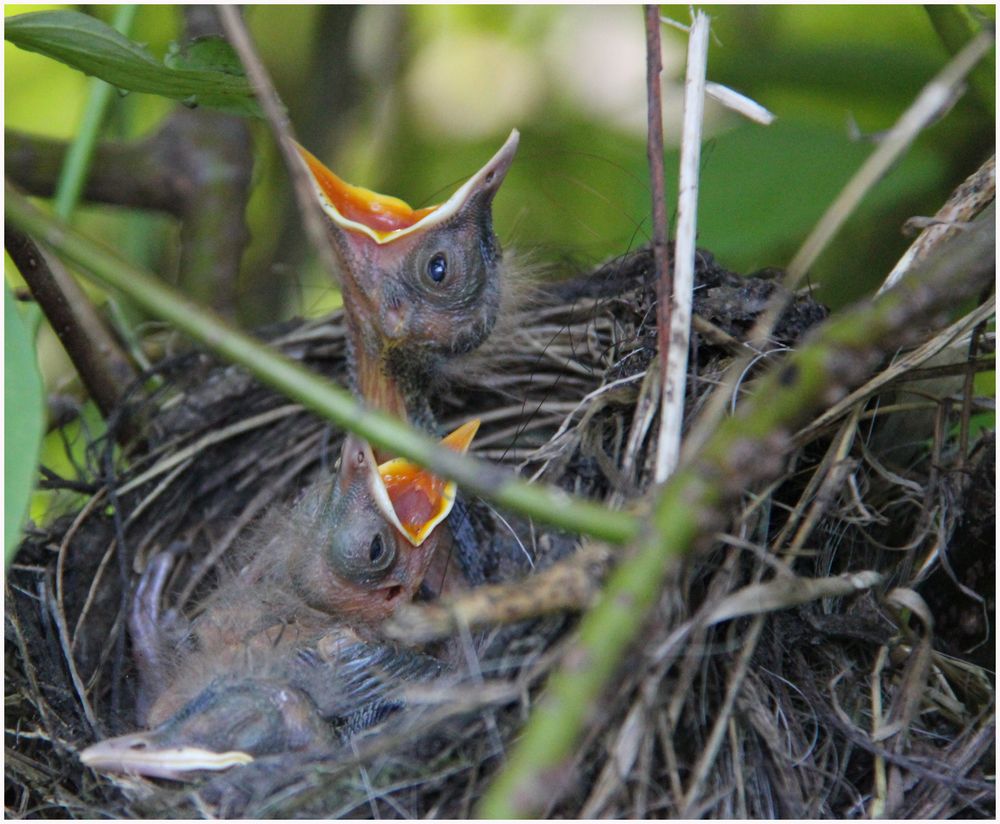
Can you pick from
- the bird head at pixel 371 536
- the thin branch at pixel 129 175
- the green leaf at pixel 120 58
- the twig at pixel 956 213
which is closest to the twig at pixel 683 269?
the twig at pixel 956 213

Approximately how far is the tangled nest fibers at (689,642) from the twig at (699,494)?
12 centimetres

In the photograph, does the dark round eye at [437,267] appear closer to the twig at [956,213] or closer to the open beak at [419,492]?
the open beak at [419,492]

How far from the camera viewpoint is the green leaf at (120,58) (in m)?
0.95

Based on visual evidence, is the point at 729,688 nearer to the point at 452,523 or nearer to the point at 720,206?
the point at 452,523

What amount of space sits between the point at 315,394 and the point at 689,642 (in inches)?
14.4

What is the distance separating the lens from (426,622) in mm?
658

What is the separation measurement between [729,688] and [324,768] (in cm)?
35

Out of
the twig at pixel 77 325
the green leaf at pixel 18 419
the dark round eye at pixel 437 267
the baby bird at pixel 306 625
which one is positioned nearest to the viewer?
the green leaf at pixel 18 419

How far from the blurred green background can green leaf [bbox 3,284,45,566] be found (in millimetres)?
898

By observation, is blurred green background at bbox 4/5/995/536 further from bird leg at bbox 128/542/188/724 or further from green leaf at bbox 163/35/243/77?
green leaf at bbox 163/35/243/77

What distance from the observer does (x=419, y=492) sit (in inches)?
56.1

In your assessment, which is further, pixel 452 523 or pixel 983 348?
pixel 452 523

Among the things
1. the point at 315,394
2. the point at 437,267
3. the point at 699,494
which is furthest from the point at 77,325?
the point at 699,494

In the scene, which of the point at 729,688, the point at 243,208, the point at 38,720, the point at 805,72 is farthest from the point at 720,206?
the point at 38,720
